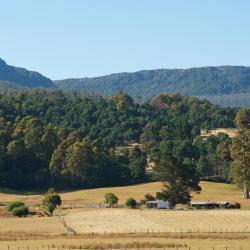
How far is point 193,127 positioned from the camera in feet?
643

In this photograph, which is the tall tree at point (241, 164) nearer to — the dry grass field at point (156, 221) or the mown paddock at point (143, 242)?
the dry grass field at point (156, 221)

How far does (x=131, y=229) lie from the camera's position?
69.2 metres

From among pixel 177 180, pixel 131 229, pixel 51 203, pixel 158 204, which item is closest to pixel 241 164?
pixel 177 180

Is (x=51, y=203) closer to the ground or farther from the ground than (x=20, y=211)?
farther from the ground

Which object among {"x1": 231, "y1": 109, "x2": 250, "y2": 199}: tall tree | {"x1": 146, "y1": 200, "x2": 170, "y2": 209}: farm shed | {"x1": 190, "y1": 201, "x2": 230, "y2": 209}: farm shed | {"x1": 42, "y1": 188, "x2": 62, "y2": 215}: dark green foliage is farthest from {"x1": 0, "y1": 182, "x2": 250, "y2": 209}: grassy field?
{"x1": 42, "y1": 188, "x2": 62, "y2": 215}: dark green foliage

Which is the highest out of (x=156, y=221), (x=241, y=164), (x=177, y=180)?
(x=241, y=164)

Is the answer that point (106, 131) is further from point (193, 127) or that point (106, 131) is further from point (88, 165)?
point (88, 165)

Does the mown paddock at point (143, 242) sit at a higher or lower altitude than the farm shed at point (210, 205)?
higher

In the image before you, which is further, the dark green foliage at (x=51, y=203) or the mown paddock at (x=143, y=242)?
the dark green foliage at (x=51, y=203)

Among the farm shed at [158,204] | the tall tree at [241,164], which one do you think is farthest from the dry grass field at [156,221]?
the tall tree at [241,164]

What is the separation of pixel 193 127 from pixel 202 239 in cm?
13788

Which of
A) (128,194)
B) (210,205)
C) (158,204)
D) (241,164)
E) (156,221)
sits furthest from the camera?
(128,194)

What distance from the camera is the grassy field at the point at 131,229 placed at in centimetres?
5584

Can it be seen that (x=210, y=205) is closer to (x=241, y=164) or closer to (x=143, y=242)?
(x=241, y=164)
